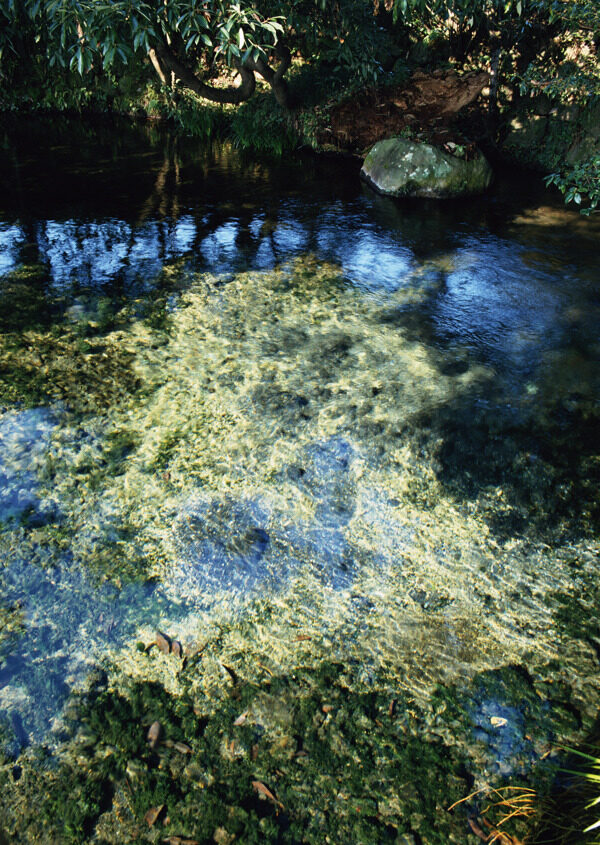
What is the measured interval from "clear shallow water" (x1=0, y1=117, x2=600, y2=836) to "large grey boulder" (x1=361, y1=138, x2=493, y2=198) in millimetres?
1975

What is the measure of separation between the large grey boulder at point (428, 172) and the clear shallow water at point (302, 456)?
6.48 ft

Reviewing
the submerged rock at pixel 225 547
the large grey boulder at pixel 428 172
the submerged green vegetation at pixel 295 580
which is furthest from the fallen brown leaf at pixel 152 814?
the large grey boulder at pixel 428 172

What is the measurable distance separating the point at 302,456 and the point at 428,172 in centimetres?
622

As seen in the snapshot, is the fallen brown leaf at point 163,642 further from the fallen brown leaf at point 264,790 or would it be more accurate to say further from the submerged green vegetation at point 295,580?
the fallen brown leaf at point 264,790

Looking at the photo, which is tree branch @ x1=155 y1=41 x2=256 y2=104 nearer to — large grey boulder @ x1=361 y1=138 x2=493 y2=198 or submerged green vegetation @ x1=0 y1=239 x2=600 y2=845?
large grey boulder @ x1=361 y1=138 x2=493 y2=198

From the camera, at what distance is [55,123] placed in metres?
12.7

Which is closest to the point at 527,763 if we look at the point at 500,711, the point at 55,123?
the point at 500,711

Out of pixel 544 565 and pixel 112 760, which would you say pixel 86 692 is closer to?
pixel 112 760

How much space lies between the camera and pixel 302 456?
10.7ft

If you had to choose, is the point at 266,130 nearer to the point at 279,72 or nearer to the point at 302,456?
the point at 279,72

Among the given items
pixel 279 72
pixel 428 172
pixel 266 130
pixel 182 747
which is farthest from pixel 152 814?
pixel 266 130

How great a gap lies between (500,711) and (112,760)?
4.40ft

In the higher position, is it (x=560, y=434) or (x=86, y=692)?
(x=560, y=434)

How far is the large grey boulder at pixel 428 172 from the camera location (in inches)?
316
